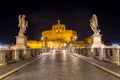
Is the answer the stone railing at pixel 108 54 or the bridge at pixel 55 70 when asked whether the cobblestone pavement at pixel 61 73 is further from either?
the stone railing at pixel 108 54

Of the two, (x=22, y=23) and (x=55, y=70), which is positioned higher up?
(x=22, y=23)

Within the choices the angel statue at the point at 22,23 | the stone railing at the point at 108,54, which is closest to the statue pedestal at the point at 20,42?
the angel statue at the point at 22,23

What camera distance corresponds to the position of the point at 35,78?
1239cm

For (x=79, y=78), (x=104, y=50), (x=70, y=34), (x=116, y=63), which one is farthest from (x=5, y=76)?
(x=70, y=34)

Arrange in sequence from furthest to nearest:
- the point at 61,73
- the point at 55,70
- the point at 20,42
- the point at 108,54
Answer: the point at 20,42 < the point at 108,54 < the point at 55,70 < the point at 61,73

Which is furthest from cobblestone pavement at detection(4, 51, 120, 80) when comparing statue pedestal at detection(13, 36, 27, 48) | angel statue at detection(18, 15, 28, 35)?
angel statue at detection(18, 15, 28, 35)

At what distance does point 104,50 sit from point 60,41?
390 feet

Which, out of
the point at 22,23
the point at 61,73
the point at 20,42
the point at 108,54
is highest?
the point at 22,23

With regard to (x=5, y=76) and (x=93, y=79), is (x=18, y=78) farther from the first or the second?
(x=93, y=79)

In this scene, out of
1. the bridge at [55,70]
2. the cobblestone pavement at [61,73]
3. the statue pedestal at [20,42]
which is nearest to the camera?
the cobblestone pavement at [61,73]

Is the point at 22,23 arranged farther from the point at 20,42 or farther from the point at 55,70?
the point at 55,70

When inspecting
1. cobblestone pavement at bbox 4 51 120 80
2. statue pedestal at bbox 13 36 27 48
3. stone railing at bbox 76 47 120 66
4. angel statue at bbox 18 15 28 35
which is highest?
angel statue at bbox 18 15 28 35

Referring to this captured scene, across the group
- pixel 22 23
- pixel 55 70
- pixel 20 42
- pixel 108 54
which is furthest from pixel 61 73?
pixel 22 23

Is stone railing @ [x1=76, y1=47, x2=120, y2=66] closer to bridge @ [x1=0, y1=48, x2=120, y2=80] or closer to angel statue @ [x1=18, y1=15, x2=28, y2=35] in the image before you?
bridge @ [x1=0, y1=48, x2=120, y2=80]
